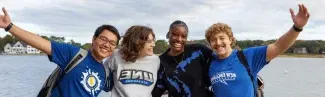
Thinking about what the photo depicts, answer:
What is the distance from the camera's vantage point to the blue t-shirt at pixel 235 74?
13.8 ft

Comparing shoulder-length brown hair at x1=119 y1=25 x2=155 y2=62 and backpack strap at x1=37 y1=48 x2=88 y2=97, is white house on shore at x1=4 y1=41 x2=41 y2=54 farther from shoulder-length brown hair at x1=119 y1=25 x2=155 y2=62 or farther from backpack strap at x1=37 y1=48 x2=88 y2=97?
backpack strap at x1=37 y1=48 x2=88 y2=97

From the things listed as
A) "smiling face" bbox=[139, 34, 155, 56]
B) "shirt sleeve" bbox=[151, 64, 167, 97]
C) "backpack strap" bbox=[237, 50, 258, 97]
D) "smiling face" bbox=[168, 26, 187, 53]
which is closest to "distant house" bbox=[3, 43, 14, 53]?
"shirt sleeve" bbox=[151, 64, 167, 97]

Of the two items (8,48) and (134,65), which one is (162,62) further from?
(8,48)

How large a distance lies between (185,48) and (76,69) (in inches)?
53.7

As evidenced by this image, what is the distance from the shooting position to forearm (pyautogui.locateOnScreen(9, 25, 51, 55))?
12.1 feet

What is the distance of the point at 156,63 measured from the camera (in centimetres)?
444

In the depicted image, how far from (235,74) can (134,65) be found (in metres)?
1.06

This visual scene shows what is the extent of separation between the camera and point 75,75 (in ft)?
12.7

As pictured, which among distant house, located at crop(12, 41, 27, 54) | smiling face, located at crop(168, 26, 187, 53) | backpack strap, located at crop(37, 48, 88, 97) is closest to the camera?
backpack strap, located at crop(37, 48, 88, 97)

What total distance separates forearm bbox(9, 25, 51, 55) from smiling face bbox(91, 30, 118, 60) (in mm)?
494

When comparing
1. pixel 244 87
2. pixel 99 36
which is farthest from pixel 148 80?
pixel 244 87

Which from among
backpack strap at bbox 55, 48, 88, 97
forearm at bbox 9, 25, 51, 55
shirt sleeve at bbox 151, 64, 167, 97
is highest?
forearm at bbox 9, 25, 51, 55

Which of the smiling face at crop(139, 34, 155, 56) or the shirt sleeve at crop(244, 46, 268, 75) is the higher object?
the smiling face at crop(139, 34, 155, 56)

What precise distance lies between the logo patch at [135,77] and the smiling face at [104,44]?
10.8 inches
